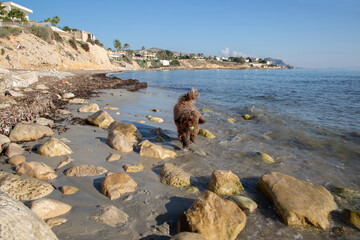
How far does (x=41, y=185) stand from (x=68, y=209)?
2.36 feet

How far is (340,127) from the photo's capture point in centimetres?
918

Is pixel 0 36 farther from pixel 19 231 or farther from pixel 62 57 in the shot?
pixel 19 231

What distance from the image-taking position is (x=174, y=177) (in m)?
4.28

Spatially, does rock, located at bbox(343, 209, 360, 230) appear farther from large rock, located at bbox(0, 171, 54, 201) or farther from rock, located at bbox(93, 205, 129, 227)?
large rock, located at bbox(0, 171, 54, 201)

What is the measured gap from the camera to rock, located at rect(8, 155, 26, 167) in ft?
13.1

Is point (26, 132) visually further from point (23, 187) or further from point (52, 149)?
point (23, 187)

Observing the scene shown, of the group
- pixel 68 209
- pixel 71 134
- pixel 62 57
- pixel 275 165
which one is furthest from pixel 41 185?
pixel 62 57

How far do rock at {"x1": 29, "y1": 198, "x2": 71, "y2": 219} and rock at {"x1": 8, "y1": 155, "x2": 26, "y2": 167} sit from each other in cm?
170

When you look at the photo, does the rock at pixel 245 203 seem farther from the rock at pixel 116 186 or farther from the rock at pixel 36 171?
the rock at pixel 36 171

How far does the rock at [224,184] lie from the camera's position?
13.2 feet

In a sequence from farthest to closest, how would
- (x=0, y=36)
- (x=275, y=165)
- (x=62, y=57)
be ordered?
1. (x=62, y=57)
2. (x=0, y=36)
3. (x=275, y=165)

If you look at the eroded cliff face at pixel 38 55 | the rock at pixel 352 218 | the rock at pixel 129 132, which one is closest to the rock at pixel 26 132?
the rock at pixel 129 132

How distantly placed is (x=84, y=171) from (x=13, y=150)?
170 centimetres

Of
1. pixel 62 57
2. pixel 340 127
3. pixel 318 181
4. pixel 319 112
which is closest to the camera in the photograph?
pixel 318 181
